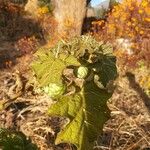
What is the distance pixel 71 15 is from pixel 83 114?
10.3m

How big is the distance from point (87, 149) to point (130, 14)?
34.2 feet

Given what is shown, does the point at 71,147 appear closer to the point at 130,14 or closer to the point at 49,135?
the point at 49,135

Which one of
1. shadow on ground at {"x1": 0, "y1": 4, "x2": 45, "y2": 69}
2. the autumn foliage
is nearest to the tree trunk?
the autumn foliage

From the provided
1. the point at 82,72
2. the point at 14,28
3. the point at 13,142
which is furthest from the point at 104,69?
the point at 14,28

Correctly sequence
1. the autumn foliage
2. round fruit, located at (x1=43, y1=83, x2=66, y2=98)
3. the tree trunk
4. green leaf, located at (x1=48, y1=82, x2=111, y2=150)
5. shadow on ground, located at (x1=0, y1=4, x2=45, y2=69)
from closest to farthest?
green leaf, located at (x1=48, y1=82, x2=111, y2=150), round fruit, located at (x1=43, y1=83, x2=66, y2=98), the autumn foliage, the tree trunk, shadow on ground, located at (x1=0, y1=4, x2=45, y2=69)

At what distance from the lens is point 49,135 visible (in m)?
2.96

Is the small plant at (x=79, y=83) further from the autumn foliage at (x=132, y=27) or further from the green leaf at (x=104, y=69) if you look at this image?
the autumn foliage at (x=132, y=27)

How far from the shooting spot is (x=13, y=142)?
1689 millimetres

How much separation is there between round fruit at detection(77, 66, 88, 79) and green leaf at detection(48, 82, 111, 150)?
3 centimetres

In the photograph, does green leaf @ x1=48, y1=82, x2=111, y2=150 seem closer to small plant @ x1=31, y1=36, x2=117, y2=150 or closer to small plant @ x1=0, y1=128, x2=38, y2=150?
small plant @ x1=31, y1=36, x2=117, y2=150

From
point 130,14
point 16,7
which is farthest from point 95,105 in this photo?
point 16,7

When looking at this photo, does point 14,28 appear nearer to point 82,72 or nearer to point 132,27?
point 132,27

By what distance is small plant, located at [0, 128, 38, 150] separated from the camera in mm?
1654

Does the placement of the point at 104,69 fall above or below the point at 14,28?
above
